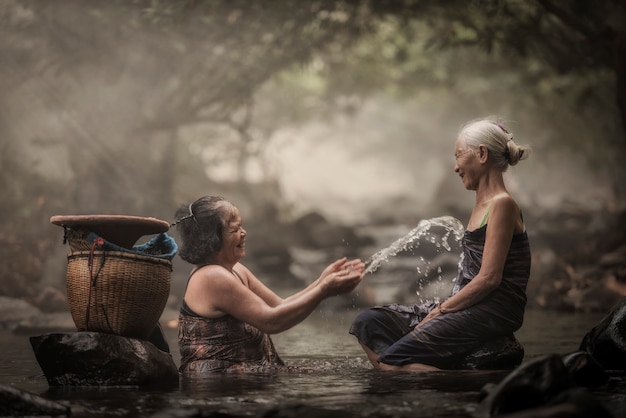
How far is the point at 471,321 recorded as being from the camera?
18.9 feet

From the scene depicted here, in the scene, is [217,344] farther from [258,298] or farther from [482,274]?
[482,274]

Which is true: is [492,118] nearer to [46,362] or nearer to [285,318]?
[285,318]

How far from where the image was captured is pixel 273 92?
34.1 metres

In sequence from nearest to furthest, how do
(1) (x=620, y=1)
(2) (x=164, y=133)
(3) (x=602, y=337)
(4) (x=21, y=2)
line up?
(3) (x=602, y=337) < (1) (x=620, y=1) < (4) (x=21, y=2) < (2) (x=164, y=133)

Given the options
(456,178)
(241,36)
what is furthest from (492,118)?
(456,178)

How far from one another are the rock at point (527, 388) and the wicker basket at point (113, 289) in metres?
2.50

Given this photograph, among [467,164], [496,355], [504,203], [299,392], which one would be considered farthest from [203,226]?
[496,355]

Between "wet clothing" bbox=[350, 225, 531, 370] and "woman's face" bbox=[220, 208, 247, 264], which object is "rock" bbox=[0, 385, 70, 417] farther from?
"wet clothing" bbox=[350, 225, 531, 370]

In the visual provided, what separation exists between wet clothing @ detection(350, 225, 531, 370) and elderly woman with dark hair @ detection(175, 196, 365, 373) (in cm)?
64

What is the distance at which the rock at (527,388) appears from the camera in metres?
4.37

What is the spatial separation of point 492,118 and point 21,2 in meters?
15.2

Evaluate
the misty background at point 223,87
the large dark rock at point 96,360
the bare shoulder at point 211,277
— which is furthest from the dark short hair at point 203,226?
the misty background at point 223,87

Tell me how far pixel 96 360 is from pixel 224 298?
0.99m

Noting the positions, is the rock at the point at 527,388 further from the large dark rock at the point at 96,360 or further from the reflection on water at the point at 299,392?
the large dark rock at the point at 96,360
